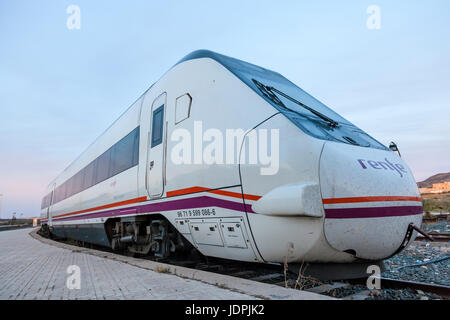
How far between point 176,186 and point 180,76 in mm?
1752

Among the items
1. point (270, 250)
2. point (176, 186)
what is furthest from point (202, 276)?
point (176, 186)

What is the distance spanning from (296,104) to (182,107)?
5.46ft

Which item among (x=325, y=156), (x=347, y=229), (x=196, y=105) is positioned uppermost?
(x=196, y=105)

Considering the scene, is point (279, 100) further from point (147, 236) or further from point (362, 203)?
point (147, 236)

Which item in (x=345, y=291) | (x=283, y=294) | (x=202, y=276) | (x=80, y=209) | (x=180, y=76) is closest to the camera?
(x=283, y=294)

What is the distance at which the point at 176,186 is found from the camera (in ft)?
15.9

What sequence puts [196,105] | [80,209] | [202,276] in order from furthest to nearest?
1. [80,209]
2. [196,105]
3. [202,276]

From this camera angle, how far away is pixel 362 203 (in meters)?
3.29

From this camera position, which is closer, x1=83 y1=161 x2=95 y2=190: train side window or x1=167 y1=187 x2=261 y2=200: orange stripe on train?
x1=167 y1=187 x2=261 y2=200: orange stripe on train

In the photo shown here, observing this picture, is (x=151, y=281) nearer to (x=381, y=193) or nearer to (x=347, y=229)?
(x=347, y=229)

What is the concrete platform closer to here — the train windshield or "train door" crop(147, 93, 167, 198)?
"train door" crop(147, 93, 167, 198)

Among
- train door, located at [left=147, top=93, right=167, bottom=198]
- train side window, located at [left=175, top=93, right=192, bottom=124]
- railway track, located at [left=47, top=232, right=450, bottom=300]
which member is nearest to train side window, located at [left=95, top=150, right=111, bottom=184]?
train door, located at [left=147, top=93, right=167, bottom=198]

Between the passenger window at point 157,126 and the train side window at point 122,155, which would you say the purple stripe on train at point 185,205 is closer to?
the train side window at point 122,155

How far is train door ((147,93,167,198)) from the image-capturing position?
5.30 m
